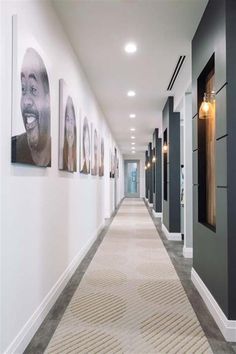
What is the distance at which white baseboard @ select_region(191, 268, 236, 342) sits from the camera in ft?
8.71

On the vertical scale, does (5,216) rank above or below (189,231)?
above

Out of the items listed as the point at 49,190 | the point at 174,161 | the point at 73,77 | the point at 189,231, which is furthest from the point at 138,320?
the point at 174,161

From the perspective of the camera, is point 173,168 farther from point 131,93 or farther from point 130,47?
point 130,47

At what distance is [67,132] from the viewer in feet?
13.4

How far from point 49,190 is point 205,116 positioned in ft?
6.21

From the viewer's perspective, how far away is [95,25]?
3.92m

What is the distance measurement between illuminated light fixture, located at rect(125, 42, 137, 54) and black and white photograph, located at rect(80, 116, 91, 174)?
138 cm

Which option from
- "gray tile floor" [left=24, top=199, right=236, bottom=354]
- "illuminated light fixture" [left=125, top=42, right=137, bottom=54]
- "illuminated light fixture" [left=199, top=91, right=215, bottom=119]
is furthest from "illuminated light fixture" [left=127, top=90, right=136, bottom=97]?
"gray tile floor" [left=24, top=199, right=236, bottom=354]

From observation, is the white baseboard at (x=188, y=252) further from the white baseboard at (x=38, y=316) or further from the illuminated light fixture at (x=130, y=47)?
the illuminated light fixture at (x=130, y=47)

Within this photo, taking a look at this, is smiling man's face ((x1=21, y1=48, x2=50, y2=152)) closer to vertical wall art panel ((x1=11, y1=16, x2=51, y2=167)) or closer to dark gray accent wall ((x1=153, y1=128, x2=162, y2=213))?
vertical wall art panel ((x1=11, y1=16, x2=51, y2=167))

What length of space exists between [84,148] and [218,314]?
11.4 ft

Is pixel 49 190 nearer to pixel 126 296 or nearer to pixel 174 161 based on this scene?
pixel 126 296

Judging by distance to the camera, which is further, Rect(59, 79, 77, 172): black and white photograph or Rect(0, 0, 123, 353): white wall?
Rect(59, 79, 77, 172): black and white photograph

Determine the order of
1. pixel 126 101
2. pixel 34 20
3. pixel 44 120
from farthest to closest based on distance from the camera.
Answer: pixel 126 101, pixel 44 120, pixel 34 20
